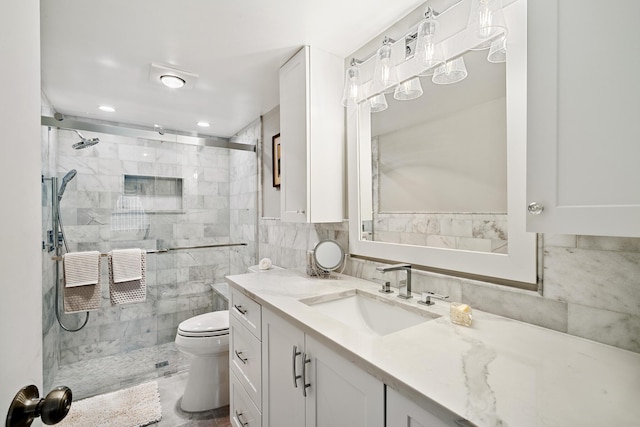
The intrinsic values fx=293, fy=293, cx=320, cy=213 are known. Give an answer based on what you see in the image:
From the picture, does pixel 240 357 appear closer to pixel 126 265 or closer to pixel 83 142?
pixel 126 265

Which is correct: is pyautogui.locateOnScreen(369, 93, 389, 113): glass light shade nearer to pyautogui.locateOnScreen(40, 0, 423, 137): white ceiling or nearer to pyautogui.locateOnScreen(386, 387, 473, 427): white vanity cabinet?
pyautogui.locateOnScreen(40, 0, 423, 137): white ceiling

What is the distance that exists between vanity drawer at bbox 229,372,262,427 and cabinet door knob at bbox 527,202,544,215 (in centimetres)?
143

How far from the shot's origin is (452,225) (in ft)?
4.19

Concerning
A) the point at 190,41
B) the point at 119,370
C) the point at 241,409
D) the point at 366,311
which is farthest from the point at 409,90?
the point at 119,370

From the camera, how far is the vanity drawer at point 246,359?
1423 millimetres

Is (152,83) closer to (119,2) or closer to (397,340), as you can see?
(119,2)

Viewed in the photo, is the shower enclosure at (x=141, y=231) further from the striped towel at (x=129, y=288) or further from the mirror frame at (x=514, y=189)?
the mirror frame at (x=514, y=189)

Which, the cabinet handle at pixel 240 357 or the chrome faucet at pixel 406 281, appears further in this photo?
the cabinet handle at pixel 240 357

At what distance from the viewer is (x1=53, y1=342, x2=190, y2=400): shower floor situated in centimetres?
225

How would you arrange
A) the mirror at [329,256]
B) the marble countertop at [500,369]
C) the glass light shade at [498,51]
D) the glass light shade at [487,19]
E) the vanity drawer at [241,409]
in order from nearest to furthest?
the marble countertop at [500,369]
the glass light shade at [487,19]
the glass light shade at [498,51]
the vanity drawer at [241,409]
the mirror at [329,256]

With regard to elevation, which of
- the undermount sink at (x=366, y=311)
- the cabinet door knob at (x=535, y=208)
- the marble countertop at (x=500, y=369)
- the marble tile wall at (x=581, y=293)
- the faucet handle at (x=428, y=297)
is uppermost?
the cabinet door knob at (x=535, y=208)

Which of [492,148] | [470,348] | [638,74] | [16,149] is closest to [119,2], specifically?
[16,149]

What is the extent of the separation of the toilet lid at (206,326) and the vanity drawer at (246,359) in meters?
0.31

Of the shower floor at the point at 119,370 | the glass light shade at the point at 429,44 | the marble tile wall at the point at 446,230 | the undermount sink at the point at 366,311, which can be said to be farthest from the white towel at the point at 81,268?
the glass light shade at the point at 429,44
